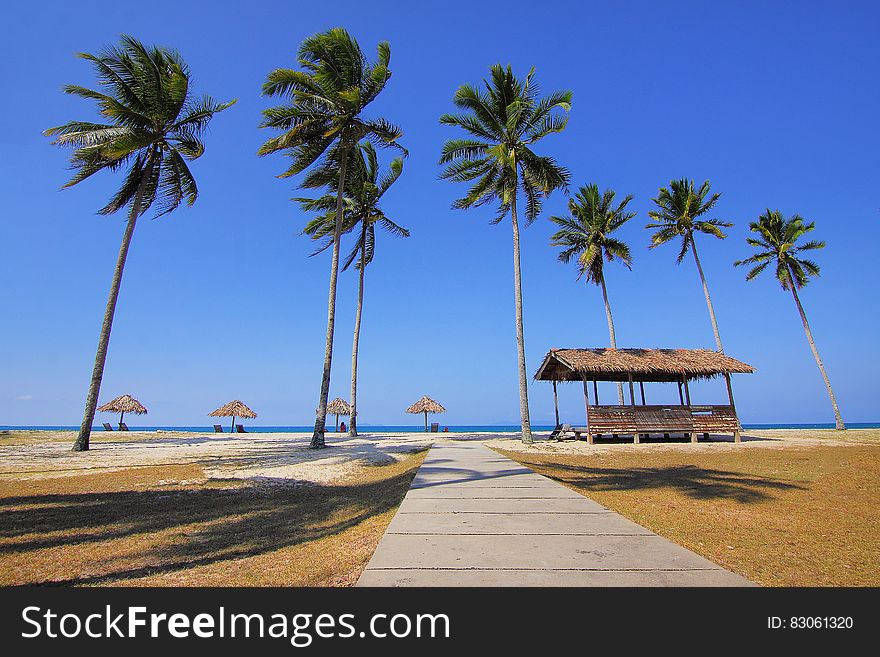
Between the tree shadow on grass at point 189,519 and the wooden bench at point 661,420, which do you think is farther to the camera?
the wooden bench at point 661,420

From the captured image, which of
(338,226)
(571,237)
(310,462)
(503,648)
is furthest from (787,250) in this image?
(503,648)

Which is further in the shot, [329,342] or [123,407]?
[123,407]

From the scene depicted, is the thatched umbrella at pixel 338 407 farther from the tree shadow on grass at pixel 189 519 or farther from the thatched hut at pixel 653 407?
the tree shadow on grass at pixel 189 519

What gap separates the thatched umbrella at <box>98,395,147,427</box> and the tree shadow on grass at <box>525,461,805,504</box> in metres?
42.4

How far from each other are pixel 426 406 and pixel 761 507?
116 feet

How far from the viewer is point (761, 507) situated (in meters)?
6.80

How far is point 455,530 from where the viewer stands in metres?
4.27

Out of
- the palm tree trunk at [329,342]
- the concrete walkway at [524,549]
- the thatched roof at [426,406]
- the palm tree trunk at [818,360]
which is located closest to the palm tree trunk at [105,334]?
the palm tree trunk at [329,342]

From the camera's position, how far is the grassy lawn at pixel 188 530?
12.6 feet

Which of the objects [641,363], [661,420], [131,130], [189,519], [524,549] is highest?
[131,130]

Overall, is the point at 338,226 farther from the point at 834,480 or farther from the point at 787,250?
the point at 787,250

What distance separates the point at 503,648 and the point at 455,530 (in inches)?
88.4

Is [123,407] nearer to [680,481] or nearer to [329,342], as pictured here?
[329,342]

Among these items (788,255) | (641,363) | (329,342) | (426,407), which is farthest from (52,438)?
(788,255)
